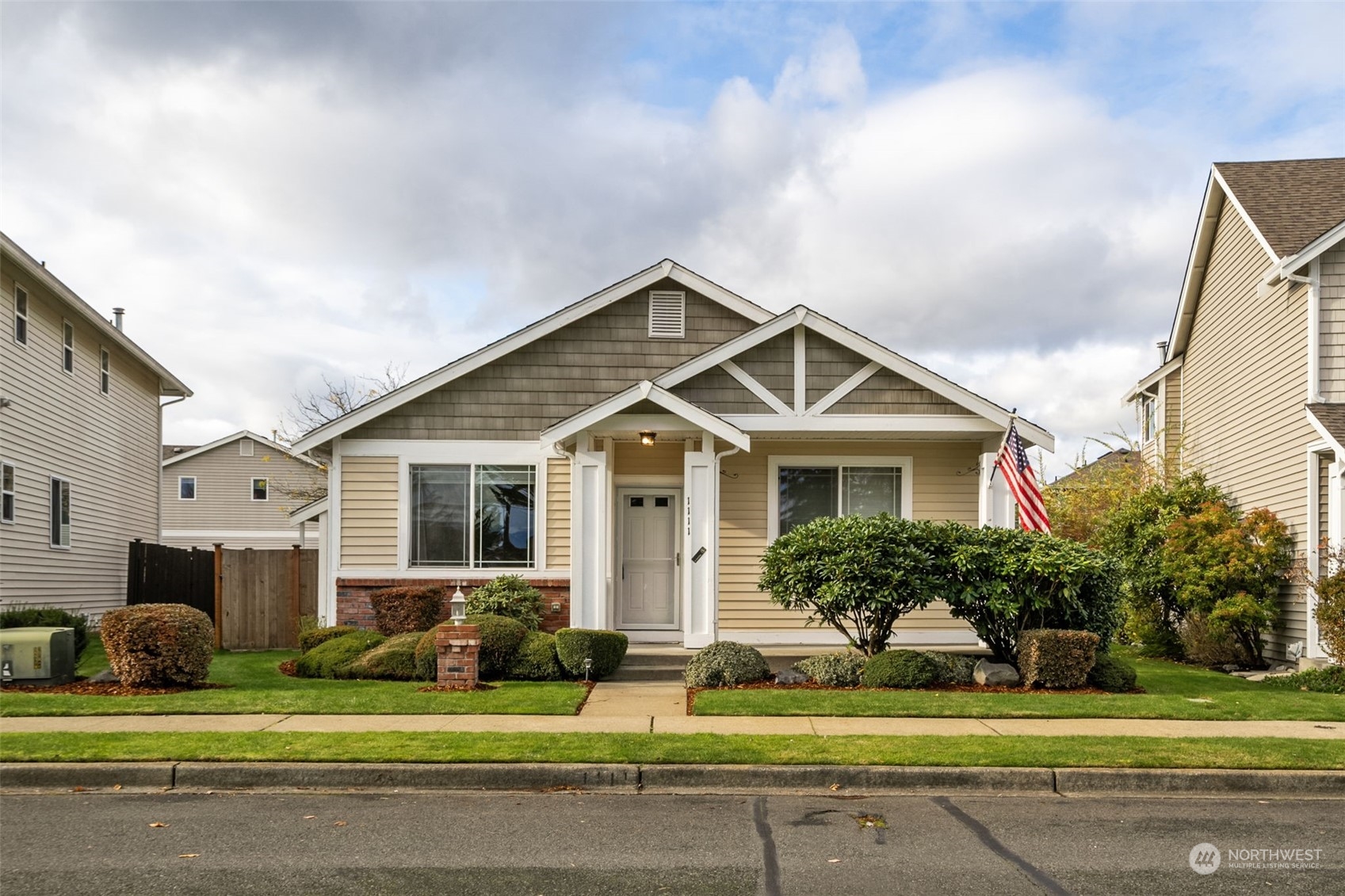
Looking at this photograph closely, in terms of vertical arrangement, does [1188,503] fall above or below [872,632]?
above

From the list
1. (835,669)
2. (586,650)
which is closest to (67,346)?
(586,650)

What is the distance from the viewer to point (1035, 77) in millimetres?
14422

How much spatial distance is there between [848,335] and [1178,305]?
8860mm

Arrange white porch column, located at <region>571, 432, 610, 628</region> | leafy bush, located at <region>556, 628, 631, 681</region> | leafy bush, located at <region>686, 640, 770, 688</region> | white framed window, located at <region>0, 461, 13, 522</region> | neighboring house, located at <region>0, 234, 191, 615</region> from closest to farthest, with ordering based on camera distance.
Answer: leafy bush, located at <region>686, 640, 770, 688</region>
leafy bush, located at <region>556, 628, 631, 681</region>
white porch column, located at <region>571, 432, 610, 628</region>
white framed window, located at <region>0, 461, 13, 522</region>
neighboring house, located at <region>0, 234, 191, 615</region>

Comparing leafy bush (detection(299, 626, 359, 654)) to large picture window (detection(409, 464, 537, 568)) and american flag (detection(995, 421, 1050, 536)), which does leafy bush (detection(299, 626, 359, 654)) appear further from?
american flag (detection(995, 421, 1050, 536))

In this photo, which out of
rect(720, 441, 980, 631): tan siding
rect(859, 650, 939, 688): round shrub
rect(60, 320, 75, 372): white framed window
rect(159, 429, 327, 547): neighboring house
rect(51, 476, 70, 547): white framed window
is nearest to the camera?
rect(859, 650, 939, 688): round shrub

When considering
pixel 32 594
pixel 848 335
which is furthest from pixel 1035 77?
pixel 32 594

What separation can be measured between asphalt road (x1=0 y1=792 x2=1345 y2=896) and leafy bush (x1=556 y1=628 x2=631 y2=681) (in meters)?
5.01

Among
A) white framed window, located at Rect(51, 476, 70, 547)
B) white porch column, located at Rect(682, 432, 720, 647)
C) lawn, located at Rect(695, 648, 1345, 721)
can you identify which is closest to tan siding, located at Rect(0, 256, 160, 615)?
white framed window, located at Rect(51, 476, 70, 547)

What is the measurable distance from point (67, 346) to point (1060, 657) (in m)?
19.1

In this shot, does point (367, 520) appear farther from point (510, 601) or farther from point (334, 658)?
point (334, 658)

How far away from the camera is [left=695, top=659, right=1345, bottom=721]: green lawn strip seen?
33.6ft

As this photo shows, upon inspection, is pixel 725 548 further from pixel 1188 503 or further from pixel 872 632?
pixel 1188 503

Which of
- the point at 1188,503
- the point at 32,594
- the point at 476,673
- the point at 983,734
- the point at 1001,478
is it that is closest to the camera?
the point at 983,734
